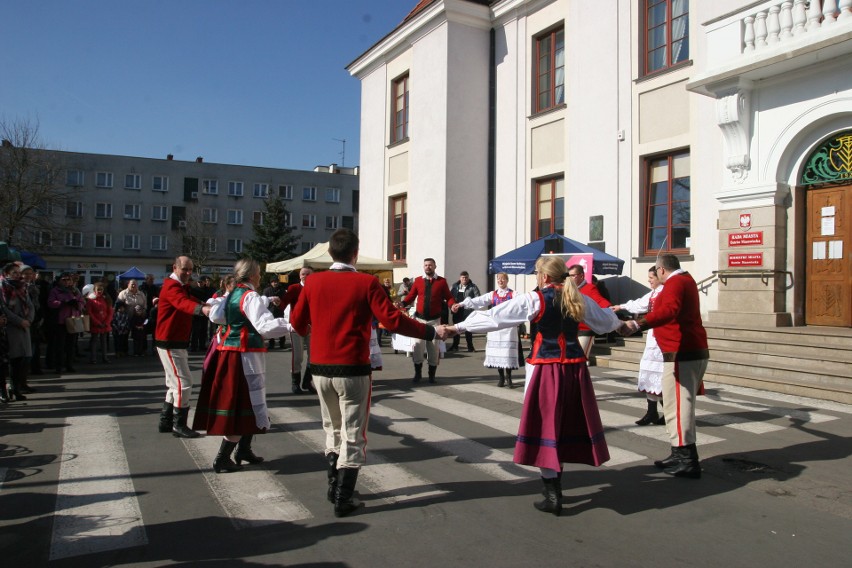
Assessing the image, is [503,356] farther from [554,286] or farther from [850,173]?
[850,173]

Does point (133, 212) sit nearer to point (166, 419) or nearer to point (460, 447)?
point (166, 419)

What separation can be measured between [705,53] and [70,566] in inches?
591

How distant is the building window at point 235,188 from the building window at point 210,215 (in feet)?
7.59

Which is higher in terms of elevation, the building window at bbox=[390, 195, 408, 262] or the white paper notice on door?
the building window at bbox=[390, 195, 408, 262]

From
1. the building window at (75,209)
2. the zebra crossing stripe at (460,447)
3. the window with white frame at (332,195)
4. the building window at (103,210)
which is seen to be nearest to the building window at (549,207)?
the zebra crossing stripe at (460,447)

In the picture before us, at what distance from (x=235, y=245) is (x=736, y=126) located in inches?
2225

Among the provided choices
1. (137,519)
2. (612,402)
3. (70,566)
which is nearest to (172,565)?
(70,566)

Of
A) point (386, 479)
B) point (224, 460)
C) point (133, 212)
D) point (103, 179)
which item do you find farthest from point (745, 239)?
point (103, 179)

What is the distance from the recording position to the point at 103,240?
5894 centimetres

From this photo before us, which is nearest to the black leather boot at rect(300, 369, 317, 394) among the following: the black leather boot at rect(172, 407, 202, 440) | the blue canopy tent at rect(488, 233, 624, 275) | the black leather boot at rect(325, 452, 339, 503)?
the black leather boot at rect(172, 407, 202, 440)

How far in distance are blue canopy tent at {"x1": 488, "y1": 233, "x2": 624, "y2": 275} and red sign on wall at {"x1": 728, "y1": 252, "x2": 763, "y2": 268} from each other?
9.24ft

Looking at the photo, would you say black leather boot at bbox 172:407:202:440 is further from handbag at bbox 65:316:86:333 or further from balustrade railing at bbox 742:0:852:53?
balustrade railing at bbox 742:0:852:53

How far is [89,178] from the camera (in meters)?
58.5

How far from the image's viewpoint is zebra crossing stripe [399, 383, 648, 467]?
6340 mm
